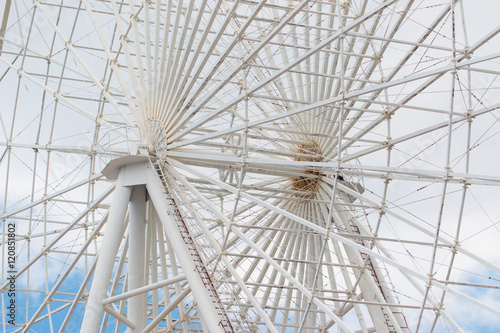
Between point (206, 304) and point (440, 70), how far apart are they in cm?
897

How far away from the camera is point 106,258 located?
70.7 feet

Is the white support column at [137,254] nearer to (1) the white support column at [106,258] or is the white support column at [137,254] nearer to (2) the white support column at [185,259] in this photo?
(1) the white support column at [106,258]

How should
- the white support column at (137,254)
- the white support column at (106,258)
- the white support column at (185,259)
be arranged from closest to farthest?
the white support column at (185,259) → the white support column at (106,258) → the white support column at (137,254)

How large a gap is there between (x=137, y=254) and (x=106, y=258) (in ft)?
4.87

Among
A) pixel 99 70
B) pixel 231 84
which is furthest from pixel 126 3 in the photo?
pixel 231 84

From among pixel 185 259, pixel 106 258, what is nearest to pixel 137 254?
pixel 106 258

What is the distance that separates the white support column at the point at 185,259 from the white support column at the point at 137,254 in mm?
1235

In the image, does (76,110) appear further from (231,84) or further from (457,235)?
(457,235)

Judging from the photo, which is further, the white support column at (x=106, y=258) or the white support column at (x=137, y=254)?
the white support column at (x=137, y=254)

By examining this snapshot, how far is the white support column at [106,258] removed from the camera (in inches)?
813

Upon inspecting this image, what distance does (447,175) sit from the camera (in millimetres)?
17766

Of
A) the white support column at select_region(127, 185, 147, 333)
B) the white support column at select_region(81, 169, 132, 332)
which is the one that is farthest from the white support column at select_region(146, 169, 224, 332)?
the white support column at select_region(127, 185, 147, 333)

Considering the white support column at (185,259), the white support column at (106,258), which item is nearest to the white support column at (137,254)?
the white support column at (106,258)

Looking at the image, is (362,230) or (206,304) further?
(362,230)
